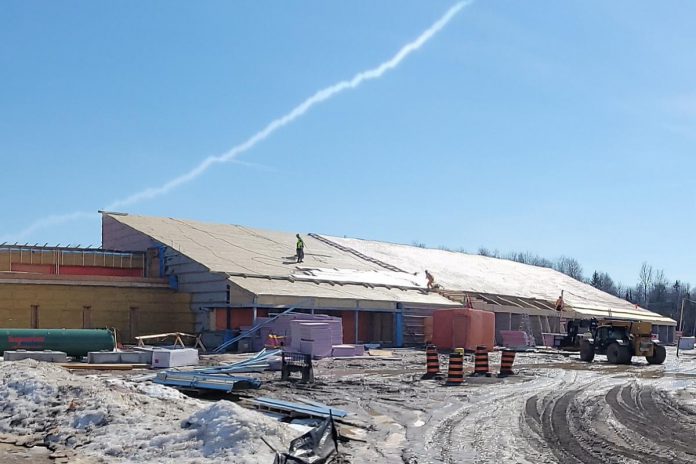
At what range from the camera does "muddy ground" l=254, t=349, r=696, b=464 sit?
37.8 ft

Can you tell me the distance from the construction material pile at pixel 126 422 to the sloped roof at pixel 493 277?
1435 inches

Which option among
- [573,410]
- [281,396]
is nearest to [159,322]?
[281,396]

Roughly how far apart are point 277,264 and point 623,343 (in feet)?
60.0

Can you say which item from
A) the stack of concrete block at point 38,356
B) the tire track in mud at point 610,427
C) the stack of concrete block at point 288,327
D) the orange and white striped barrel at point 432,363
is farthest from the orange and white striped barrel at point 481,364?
the stack of concrete block at point 38,356

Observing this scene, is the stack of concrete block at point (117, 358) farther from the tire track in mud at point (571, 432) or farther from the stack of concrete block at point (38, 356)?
the tire track in mud at point (571, 432)

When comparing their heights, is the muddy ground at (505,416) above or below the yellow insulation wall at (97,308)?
below

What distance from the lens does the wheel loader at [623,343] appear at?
32.9 meters

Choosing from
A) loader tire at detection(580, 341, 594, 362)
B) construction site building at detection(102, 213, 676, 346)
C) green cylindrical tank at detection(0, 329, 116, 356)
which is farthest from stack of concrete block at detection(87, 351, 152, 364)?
loader tire at detection(580, 341, 594, 362)

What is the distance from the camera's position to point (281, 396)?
56.5ft

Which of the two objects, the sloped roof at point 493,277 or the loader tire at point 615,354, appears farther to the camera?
the sloped roof at point 493,277

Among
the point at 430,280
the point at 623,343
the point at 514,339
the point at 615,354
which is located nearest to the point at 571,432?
the point at 615,354

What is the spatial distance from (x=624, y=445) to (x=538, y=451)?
1662 mm

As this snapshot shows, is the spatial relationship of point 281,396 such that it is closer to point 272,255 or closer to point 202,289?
point 202,289

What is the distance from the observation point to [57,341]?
26.5 m
